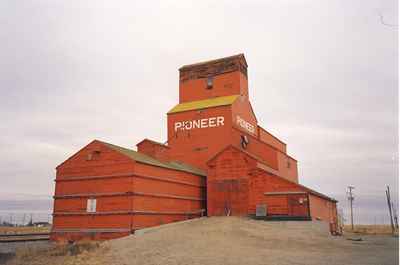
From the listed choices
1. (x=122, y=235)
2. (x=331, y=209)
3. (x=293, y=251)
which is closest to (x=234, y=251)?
(x=293, y=251)

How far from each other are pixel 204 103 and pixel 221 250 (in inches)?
852

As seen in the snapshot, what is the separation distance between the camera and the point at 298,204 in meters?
27.0

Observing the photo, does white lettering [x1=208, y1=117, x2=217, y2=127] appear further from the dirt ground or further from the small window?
the dirt ground

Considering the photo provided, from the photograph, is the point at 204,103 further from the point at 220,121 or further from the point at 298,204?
the point at 298,204

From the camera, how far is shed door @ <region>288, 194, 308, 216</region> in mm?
26812

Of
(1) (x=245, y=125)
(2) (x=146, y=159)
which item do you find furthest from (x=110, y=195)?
(1) (x=245, y=125)

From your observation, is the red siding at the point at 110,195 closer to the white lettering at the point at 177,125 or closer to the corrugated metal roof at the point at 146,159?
the corrugated metal roof at the point at 146,159

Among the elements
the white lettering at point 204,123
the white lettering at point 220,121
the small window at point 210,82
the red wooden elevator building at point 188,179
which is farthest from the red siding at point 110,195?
the small window at point 210,82

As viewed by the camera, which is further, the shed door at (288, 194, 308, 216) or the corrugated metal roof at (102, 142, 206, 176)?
the shed door at (288, 194, 308, 216)

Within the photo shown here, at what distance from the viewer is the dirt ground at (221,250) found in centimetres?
1558

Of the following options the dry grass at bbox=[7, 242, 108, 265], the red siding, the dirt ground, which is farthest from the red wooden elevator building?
the dry grass at bbox=[7, 242, 108, 265]

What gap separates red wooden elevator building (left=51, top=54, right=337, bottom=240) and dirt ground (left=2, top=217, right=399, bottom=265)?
7.99ft

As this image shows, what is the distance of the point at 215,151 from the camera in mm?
34562

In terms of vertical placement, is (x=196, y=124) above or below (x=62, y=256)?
above
